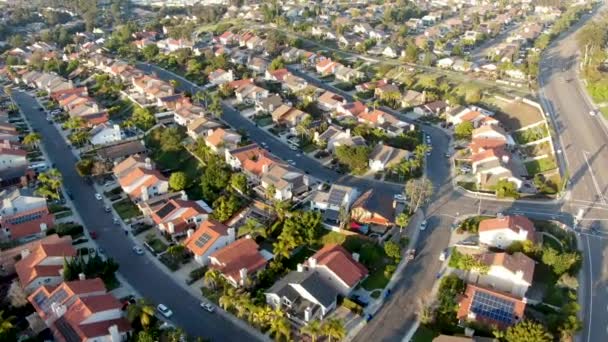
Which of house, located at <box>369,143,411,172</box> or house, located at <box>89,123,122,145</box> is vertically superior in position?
house, located at <box>369,143,411,172</box>

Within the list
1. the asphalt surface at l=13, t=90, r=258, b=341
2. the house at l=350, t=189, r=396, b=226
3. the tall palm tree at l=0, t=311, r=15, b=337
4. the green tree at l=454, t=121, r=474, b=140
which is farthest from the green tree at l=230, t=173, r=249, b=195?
the green tree at l=454, t=121, r=474, b=140

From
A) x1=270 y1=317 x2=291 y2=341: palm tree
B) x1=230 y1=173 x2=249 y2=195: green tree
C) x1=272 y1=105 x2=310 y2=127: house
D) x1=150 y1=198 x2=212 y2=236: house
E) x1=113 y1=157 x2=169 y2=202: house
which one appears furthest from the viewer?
x1=272 y1=105 x2=310 y2=127: house

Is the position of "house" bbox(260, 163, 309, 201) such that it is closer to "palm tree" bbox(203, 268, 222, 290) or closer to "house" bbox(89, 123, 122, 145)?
"palm tree" bbox(203, 268, 222, 290)

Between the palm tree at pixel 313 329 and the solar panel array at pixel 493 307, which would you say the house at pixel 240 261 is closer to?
the palm tree at pixel 313 329

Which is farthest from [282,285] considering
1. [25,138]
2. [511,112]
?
[511,112]

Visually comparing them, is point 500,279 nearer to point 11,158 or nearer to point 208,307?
point 208,307

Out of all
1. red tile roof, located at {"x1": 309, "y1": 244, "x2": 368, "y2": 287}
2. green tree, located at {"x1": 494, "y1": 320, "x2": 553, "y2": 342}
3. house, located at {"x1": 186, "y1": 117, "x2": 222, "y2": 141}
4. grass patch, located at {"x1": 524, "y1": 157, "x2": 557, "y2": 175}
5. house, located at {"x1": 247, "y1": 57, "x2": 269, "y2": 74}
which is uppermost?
green tree, located at {"x1": 494, "y1": 320, "x2": 553, "y2": 342}
